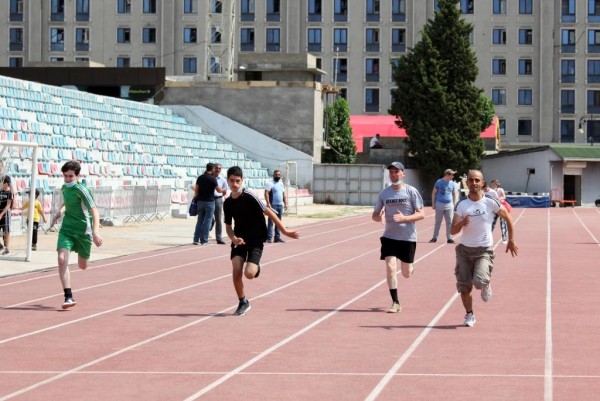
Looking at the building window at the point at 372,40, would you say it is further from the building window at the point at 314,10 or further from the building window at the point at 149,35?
the building window at the point at 149,35

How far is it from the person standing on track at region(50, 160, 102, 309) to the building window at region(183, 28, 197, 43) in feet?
299

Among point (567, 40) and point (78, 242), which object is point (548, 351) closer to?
point (78, 242)

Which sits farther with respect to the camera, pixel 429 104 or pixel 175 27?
pixel 175 27

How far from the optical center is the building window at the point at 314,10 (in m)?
106

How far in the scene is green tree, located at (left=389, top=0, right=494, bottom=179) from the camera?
7519cm

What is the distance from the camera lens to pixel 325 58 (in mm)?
105375

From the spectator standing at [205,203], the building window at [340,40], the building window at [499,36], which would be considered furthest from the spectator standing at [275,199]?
the building window at [499,36]

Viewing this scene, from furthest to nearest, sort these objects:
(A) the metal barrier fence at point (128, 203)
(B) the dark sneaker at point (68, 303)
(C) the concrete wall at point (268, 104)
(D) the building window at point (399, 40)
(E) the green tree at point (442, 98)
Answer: (D) the building window at point (399, 40)
(E) the green tree at point (442, 98)
(C) the concrete wall at point (268, 104)
(A) the metal barrier fence at point (128, 203)
(B) the dark sneaker at point (68, 303)

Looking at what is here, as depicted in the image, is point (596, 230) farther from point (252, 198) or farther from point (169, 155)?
point (252, 198)

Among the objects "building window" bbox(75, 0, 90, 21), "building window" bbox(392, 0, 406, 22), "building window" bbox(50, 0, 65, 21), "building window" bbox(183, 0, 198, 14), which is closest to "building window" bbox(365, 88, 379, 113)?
"building window" bbox(392, 0, 406, 22)

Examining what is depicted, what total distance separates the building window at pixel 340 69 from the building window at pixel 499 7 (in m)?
13.5

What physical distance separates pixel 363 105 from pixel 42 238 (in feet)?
255

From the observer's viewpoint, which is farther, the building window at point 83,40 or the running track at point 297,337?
the building window at point 83,40

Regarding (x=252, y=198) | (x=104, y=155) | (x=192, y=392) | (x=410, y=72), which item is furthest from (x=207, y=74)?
(x=192, y=392)
